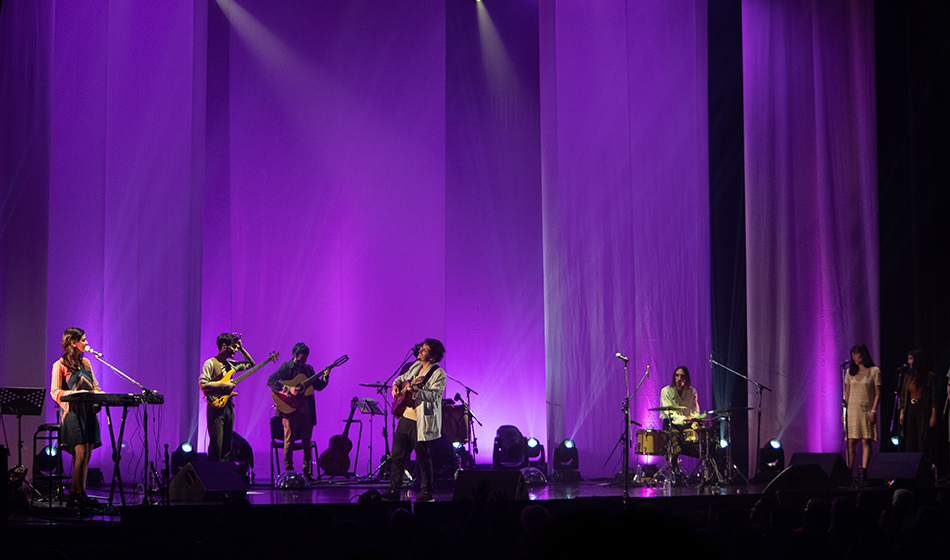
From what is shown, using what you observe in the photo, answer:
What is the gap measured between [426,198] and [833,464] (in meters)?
6.19

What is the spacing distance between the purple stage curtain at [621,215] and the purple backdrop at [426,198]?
0.09 feet

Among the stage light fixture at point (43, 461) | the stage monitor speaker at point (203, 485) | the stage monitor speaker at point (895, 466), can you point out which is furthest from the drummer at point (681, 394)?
the stage light fixture at point (43, 461)

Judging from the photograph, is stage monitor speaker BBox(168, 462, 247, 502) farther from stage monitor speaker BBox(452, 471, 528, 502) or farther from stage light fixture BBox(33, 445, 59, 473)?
stage light fixture BBox(33, 445, 59, 473)

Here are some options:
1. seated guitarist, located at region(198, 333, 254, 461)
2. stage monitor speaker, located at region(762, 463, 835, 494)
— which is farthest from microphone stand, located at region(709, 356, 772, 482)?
seated guitarist, located at region(198, 333, 254, 461)

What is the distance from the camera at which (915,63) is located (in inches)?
422

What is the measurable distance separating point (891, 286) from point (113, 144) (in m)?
9.75

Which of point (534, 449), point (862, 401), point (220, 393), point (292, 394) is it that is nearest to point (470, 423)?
point (534, 449)

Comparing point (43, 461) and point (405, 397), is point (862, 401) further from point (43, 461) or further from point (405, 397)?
point (43, 461)

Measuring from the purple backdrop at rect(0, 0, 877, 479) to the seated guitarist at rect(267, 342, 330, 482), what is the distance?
1.20m

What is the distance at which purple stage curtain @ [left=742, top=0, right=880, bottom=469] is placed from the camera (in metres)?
10.6

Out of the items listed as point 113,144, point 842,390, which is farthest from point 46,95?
point 842,390

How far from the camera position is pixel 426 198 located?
39.5 feet

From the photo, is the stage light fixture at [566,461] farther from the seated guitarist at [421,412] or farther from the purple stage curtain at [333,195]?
the seated guitarist at [421,412]

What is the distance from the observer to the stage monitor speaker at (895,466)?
8383 millimetres
